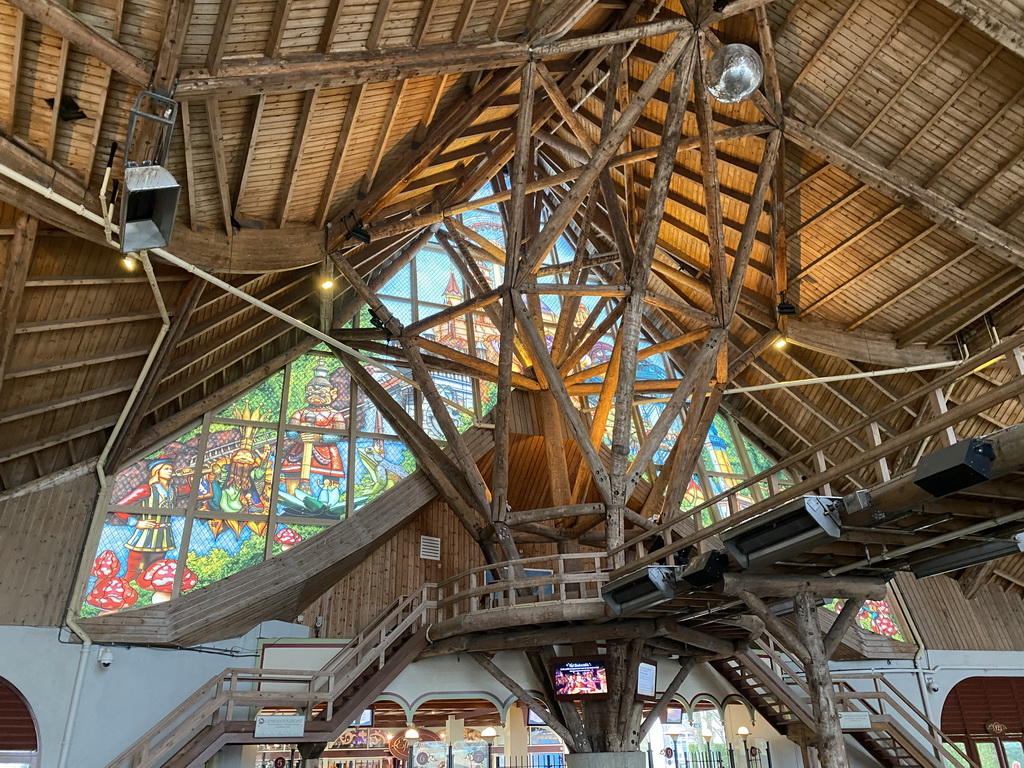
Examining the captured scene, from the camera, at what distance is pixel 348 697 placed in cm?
1160

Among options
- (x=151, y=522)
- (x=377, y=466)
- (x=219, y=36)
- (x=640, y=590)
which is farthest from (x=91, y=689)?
(x=219, y=36)

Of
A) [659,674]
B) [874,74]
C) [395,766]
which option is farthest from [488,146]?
[395,766]

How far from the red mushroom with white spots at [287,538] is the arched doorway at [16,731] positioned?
14.2ft

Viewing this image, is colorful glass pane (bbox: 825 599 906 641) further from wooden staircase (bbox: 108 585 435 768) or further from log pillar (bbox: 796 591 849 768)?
wooden staircase (bbox: 108 585 435 768)

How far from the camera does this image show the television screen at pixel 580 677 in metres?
11.8

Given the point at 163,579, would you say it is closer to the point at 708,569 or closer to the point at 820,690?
the point at 708,569

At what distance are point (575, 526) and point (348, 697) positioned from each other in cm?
536

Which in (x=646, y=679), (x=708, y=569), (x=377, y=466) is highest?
(x=377, y=466)

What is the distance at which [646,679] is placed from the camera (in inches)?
480

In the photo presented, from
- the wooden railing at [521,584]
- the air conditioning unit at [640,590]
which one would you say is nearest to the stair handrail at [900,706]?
the wooden railing at [521,584]

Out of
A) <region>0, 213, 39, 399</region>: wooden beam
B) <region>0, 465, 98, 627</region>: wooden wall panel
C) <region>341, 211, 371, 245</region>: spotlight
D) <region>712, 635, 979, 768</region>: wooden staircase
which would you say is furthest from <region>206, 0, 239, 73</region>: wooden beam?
<region>712, 635, 979, 768</region>: wooden staircase

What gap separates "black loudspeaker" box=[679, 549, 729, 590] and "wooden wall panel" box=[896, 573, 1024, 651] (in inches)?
441

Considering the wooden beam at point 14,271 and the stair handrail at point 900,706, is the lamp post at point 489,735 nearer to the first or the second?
the stair handrail at point 900,706

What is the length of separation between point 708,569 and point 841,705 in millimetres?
7631
